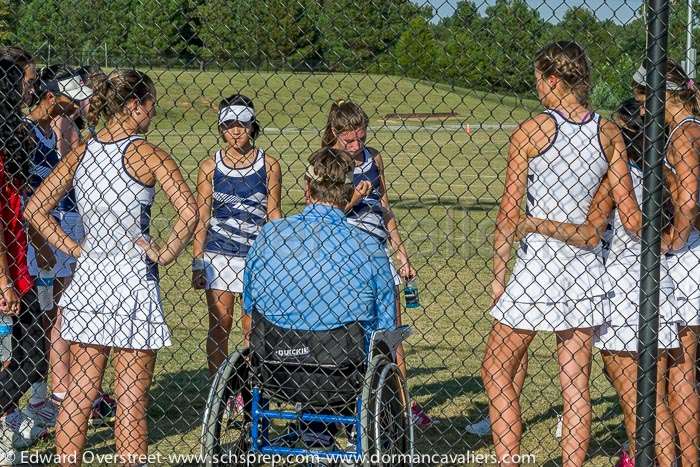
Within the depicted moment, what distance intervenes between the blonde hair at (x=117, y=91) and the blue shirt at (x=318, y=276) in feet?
2.36

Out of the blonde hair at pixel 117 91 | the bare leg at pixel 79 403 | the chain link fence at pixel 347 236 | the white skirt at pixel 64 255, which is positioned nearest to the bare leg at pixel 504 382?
the chain link fence at pixel 347 236

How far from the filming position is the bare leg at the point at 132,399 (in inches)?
165

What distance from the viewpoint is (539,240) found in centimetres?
411

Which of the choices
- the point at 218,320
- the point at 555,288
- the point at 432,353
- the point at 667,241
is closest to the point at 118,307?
the point at 218,320

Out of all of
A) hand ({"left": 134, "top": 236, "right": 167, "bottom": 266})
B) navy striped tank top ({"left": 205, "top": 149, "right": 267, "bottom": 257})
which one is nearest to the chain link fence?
hand ({"left": 134, "top": 236, "right": 167, "bottom": 266})

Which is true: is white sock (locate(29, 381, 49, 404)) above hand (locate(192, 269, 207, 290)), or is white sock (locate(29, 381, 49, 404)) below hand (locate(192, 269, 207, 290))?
below

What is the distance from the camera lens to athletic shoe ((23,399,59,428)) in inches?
201

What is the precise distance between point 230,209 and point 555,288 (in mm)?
1748

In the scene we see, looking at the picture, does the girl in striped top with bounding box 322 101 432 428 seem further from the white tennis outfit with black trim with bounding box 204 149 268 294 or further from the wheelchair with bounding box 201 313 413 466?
the wheelchair with bounding box 201 313 413 466

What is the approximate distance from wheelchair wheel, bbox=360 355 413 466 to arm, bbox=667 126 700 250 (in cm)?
123

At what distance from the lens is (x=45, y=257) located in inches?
192

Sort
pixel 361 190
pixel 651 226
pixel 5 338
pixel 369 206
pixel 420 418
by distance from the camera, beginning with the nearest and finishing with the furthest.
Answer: pixel 651 226, pixel 5 338, pixel 361 190, pixel 369 206, pixel 420 418

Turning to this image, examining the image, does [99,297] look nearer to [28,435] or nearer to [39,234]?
[39,234]

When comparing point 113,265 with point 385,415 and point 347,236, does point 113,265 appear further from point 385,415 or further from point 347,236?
point 385,415
